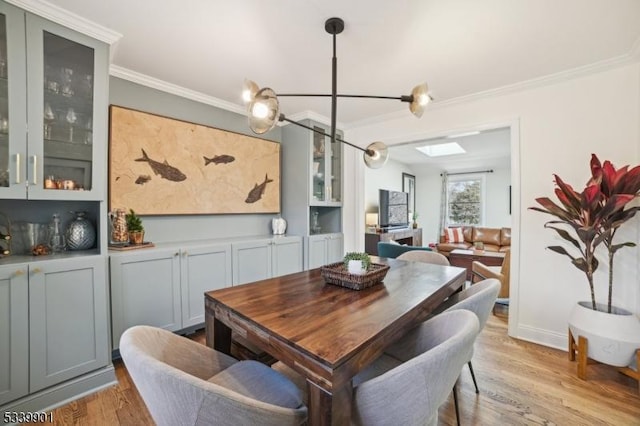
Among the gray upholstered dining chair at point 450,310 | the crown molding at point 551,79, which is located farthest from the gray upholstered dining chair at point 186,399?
the crown molding at point 551,79

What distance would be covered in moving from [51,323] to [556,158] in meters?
4.07

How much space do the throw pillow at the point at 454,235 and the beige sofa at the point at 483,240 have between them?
0.28 ft

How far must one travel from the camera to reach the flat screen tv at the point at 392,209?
5598 millimetres

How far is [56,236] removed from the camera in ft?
6.45

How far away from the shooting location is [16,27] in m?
1.58

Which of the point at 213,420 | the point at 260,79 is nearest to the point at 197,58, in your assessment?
the point at 260,79

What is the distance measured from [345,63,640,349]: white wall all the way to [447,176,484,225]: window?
4699mm

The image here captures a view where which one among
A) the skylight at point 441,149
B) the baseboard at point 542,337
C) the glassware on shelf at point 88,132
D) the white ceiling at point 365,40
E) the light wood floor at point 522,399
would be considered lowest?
the light wood floor at point 522,399

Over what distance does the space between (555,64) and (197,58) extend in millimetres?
2963

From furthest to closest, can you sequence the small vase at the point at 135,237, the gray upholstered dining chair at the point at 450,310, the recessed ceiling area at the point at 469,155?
the recessed ceiling area at the point at 469,155 < the small vase at the point at 135,237 < the gray upholstered dining chair at the point at 450,310

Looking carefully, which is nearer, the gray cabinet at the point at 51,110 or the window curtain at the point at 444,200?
the gray cabinet at the point at 51,110

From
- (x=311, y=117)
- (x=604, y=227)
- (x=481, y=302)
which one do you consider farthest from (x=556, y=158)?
(x=311, y=117)

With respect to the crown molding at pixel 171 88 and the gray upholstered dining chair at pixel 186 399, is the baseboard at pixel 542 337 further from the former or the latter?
the crown molding at pixel 171 88

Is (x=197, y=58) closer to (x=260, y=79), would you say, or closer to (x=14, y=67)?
(x=260, y=79)
